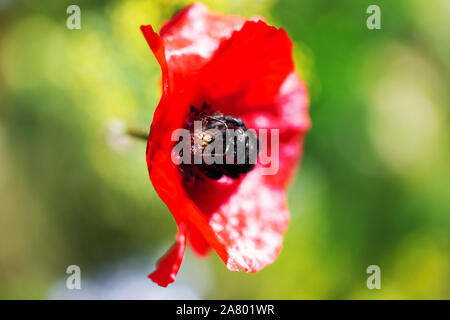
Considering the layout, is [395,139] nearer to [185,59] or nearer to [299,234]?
[299,234]

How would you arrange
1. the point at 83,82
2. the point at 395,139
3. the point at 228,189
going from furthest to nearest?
1. the point at 395,139
2. the point at 83,82
3. the point at 228,189

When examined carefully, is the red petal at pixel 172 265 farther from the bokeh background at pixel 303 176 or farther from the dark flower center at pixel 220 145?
the bokeh background at pixel 303 176

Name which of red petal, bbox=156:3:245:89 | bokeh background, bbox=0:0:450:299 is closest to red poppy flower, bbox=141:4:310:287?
red petal, bbox=156:3:245:89

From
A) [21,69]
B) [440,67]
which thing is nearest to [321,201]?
[440,67]

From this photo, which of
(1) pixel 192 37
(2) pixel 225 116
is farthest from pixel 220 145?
→ (1) pixel 192 37

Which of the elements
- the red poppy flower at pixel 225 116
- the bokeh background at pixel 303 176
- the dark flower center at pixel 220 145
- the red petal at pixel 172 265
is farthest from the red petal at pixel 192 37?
the bokeh background at pixel 303 176
